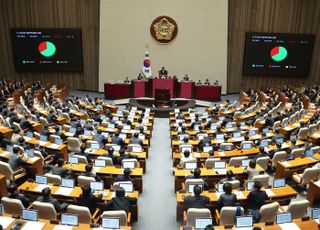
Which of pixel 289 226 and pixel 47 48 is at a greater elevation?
pixel 47 48

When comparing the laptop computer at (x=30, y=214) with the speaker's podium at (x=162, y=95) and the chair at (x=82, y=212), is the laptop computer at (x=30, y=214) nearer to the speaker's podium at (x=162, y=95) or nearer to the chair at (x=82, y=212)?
the chair at (x=82, y=212)

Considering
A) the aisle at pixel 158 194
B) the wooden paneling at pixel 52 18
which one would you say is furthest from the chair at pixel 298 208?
the wooden paneling at pixel 52 18

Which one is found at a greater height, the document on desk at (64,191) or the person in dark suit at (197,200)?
the person in dark suit at (197,200)

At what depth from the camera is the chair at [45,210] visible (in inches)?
253

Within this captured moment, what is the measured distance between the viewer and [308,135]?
12.6 m

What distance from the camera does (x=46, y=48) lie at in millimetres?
23516

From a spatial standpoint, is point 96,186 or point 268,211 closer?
point 268,211

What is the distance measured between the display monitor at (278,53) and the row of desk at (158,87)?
4060 mm

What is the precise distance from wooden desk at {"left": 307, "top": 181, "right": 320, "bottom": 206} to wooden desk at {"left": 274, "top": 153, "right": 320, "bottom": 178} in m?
1.06

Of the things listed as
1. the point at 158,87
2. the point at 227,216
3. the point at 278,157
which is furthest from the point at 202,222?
the point at 158,87

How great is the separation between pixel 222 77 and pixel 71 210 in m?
19.6

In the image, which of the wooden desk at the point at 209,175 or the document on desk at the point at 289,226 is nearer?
the document on desk at the point at 289,226

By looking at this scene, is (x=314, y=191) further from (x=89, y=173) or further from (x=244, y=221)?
(x=89, y=173)

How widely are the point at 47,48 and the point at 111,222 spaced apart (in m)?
20.2
